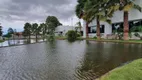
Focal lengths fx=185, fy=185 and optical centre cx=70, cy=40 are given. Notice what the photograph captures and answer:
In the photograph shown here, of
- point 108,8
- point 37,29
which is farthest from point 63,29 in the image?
point 108,8

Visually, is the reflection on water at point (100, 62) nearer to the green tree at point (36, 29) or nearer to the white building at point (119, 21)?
the white building at point (119, 21)

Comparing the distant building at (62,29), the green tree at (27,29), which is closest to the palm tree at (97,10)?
the distant building at (62,29)

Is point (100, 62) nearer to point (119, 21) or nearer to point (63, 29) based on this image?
point (119, 21)

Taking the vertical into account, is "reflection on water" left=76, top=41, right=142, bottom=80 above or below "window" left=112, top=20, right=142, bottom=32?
below

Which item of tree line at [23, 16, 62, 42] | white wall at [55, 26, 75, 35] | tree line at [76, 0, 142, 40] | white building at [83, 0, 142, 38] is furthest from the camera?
tree line at [23, 16, 62, 42]

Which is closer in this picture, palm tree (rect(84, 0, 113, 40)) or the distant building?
palm tree (rect(84, 0, 113, 40))

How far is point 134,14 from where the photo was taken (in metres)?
28.4

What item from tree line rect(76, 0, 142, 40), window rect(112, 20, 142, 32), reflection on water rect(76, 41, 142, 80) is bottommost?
reflection on water rect(76, 41, 142, 80)

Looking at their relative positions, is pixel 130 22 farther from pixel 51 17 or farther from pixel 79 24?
pixel 51 17

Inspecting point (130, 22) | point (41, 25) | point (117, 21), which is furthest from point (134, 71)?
point (41, 25)

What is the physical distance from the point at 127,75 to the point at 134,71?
1.96 feet

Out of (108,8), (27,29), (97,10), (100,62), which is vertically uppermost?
(97,10)

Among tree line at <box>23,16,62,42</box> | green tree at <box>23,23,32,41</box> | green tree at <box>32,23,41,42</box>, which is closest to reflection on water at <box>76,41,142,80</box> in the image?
tree line at <box>23,16,62,42</box>

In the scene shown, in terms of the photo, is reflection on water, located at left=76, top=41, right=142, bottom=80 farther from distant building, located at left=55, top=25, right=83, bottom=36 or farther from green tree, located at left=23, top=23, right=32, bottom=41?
green tree, located at left=23, top=23, right=32, bottom=41
